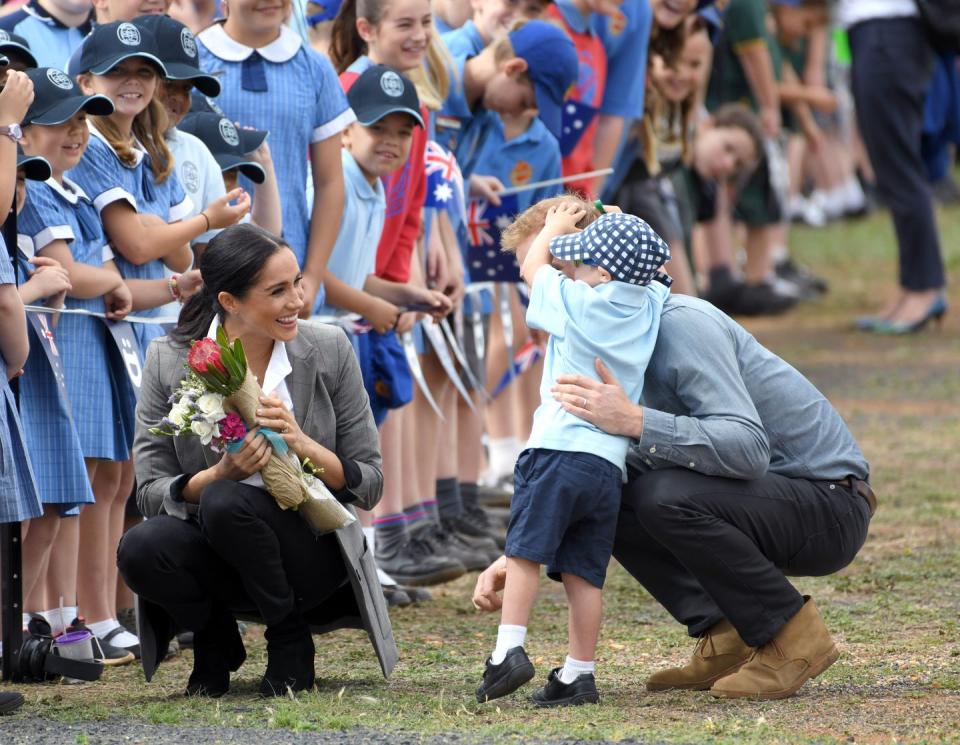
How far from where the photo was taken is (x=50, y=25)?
18.7 feet

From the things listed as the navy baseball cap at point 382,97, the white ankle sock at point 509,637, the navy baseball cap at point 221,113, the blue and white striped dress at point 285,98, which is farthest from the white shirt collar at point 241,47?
the white ankle sock at point 509,637

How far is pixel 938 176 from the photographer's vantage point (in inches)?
478

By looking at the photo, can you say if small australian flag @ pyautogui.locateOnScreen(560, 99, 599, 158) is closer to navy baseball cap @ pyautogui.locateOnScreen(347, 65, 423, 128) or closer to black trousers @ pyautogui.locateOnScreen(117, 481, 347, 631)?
navy baseball cap @ pyautogui.locateOnScreen(347, 65, 423, 128)

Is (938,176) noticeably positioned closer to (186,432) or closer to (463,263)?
(463,263)

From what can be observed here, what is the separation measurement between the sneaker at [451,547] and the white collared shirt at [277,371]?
1944 mm

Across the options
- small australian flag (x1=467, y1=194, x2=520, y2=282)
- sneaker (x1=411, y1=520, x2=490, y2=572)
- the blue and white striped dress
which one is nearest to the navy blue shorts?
the blue and white striped dress

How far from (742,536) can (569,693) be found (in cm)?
57

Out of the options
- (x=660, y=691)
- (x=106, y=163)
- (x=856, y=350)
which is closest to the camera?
(x=660, y=691)

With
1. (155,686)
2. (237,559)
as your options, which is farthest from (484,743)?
(155,686)

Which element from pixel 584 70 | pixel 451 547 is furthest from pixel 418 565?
pixel 584 70

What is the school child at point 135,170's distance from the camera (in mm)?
5055

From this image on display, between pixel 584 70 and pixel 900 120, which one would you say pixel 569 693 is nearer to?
pixel 584 70

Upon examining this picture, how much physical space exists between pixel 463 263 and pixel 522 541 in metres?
3.00

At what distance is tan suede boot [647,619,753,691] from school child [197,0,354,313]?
1.83m
